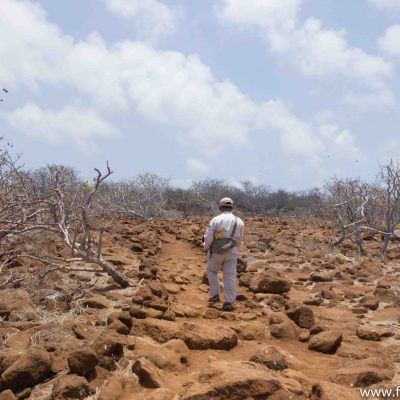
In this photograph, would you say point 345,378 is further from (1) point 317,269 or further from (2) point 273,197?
(2) point 273,197

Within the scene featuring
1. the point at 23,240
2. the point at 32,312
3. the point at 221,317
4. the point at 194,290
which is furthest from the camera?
the point at 23,240

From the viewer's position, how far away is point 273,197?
1609 inches

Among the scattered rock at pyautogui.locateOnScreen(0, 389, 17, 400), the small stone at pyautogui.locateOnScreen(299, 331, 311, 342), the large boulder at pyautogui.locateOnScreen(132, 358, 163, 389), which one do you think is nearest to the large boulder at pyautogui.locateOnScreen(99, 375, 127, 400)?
the large boulder at pyautogui.locateOnScreen(132, 358, 163, 389)

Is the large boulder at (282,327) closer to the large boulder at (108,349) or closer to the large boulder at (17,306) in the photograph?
the large boulder at (108,349)

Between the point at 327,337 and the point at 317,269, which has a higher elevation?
the point at 317,269

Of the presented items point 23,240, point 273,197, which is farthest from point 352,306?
point 273,197

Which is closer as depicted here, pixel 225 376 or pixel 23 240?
pixel 225 376

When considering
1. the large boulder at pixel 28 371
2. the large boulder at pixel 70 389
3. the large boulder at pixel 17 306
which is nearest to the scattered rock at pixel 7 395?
the large boulder at pixel 28 371

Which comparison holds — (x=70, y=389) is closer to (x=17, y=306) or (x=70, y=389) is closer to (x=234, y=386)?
(x=234, y=386)

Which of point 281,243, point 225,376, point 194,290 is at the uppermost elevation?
point 281,243

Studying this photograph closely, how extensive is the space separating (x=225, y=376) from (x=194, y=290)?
14.2 ft

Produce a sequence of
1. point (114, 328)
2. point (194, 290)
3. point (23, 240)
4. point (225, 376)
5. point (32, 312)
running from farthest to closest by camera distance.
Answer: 1. point (23, 240)
2. point (194, 290)
3. point (32, 312)
4. point (114, 328)
5. point (225, 376)

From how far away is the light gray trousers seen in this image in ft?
21.4

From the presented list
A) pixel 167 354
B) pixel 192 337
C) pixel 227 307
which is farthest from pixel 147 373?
pixel 227 307
